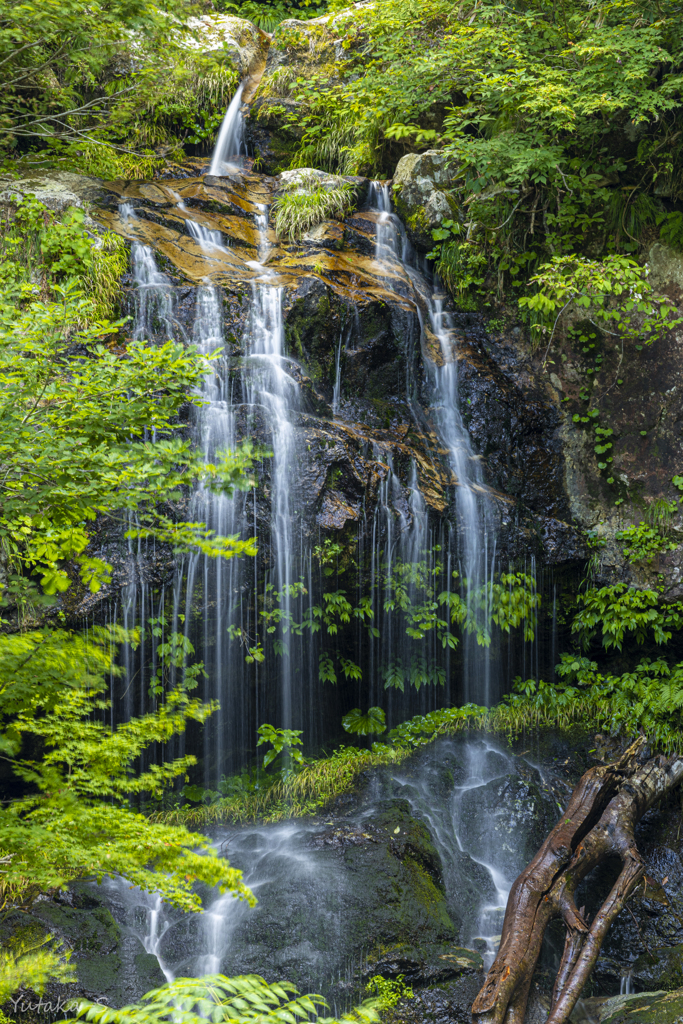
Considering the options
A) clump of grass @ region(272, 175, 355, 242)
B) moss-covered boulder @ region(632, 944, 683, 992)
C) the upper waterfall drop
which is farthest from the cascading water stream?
the upper waterfall drop

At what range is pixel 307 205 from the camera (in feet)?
30.3

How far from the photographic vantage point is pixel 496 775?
22.9 feet

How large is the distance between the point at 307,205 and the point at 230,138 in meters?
3.06

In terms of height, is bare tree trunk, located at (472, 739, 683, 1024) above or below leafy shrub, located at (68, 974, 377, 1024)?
below

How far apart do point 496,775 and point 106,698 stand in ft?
A: 12.9

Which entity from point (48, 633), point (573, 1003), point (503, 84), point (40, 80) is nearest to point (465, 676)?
point (573, 1003)

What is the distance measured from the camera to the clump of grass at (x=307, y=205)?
9.16 m

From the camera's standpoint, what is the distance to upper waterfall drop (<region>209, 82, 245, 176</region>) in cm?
1095

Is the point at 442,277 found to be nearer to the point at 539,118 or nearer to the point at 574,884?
the point at 539,118

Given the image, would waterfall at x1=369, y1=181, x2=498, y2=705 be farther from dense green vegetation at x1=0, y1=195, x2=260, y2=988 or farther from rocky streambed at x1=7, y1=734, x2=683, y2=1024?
dense green vegetation at x1=0, y1=195, x2=260, y2=988

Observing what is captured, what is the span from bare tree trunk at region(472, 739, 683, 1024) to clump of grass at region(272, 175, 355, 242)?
7.38m

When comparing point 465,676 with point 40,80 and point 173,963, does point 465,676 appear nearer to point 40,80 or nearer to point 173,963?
point 173,963

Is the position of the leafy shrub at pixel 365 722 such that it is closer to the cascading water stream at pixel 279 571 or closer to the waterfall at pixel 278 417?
the cascading water stream at pixel 279 571

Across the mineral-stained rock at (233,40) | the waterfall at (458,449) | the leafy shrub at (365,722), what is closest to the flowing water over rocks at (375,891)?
the leafy shrub at (365,722)
